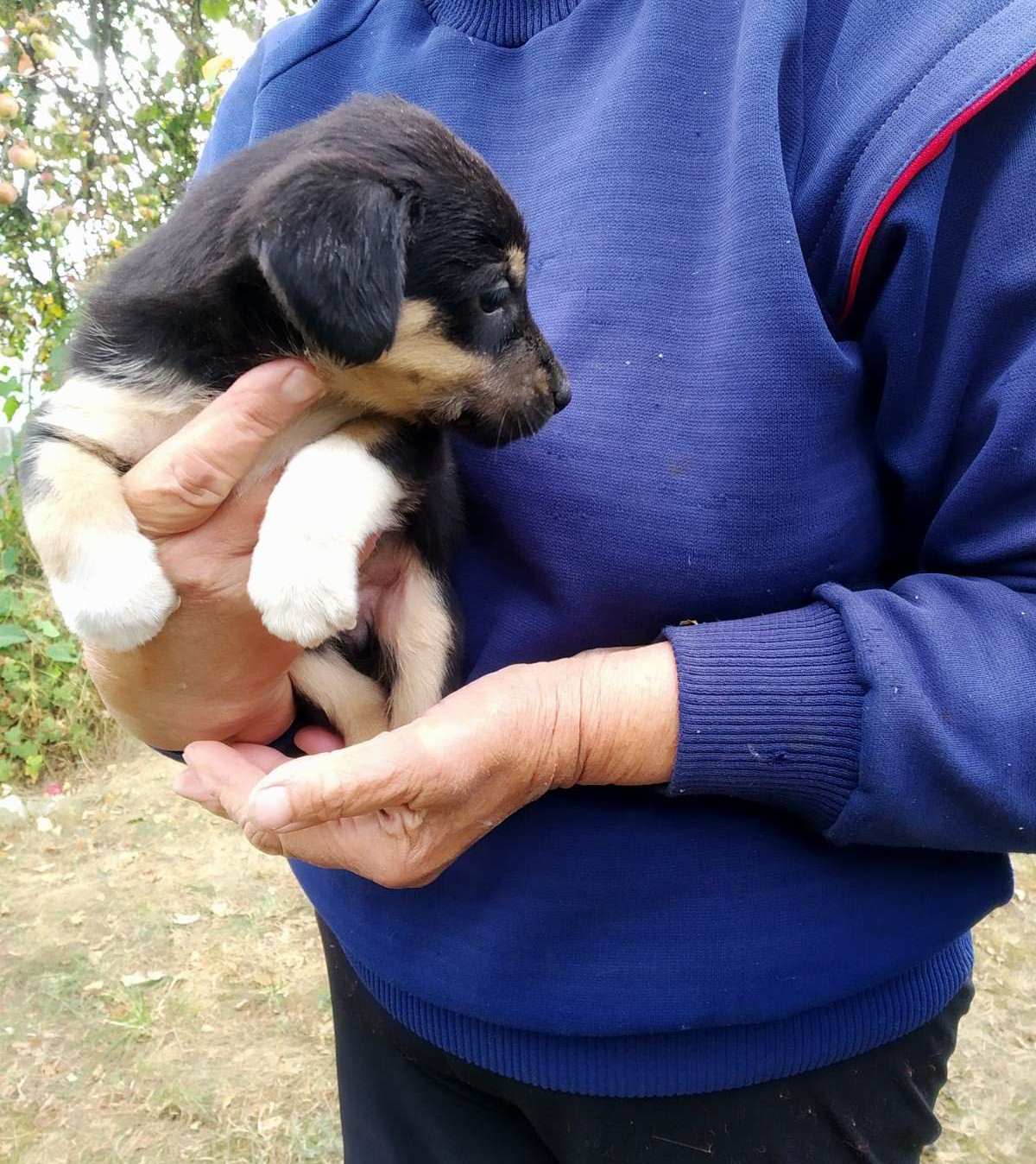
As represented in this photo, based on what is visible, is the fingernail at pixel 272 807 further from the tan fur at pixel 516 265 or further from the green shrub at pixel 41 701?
the green shrub at pixel 41 701

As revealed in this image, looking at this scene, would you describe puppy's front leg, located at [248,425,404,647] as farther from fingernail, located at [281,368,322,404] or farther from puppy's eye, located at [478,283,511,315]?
puppy's eye, located at [478,283,511,315]

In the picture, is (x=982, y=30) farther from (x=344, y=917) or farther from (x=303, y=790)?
(x=344, y=917)

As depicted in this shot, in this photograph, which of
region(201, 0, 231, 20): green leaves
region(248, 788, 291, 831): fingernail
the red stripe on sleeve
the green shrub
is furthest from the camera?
the green shrub

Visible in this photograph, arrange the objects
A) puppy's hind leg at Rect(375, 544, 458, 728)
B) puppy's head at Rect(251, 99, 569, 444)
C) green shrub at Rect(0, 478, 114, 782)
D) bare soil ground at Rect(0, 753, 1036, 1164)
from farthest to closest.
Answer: green shrub at Rect(0, 478, 114, 782) < bare soil ground at Rect(0, 753, 1036, 1164) < puppy's hind leg at Rect(375, 544, 458, 728) < puppy's head at Rect(251, 99, 569, 444)

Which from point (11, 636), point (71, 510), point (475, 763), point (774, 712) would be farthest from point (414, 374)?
point (11, 636)

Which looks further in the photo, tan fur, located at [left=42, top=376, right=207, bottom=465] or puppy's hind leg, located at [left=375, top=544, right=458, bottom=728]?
puppy's hind leg, located at [left=375, top=544, right=458, bottom=728]

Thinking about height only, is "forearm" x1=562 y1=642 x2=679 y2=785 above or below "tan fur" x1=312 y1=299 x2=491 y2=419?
below

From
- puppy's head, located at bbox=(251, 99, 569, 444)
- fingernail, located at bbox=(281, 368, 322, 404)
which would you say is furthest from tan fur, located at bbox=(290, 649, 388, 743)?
fingernail, located at bbox=(281, 368, 322, 404)

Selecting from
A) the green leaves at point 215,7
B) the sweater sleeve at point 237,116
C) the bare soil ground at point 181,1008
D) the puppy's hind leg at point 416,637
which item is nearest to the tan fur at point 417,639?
the puppy's hind leg at point 416,637

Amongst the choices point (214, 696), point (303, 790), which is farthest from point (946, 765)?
point (214, 696)
